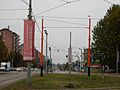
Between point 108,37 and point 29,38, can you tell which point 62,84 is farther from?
point 108,37

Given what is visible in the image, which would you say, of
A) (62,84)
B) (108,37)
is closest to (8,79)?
(62,84)

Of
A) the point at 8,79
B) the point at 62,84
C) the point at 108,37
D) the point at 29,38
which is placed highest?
the point at 108,37

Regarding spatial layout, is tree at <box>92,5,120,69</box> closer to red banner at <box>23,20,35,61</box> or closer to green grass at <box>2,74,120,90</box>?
green grass at <box>2,74,120,90</box>

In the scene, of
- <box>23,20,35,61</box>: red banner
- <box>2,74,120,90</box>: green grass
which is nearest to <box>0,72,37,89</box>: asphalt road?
<box>2,74,120,90</box>: green grass

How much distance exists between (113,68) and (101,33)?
49.2 feet

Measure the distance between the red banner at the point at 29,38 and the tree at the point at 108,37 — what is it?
55.2 m

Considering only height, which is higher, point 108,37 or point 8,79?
point 108,37

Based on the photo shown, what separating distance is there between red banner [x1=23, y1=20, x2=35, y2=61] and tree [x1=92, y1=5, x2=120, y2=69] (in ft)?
181

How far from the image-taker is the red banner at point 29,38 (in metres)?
28.4

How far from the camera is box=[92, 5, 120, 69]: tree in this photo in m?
84.1

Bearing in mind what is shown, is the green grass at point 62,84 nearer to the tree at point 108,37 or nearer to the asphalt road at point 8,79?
the asphalt road at point 8,79

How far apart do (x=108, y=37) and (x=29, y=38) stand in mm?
60655

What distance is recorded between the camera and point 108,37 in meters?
87.6

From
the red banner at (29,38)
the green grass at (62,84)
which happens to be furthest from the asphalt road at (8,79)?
the red banner at (29,38)
